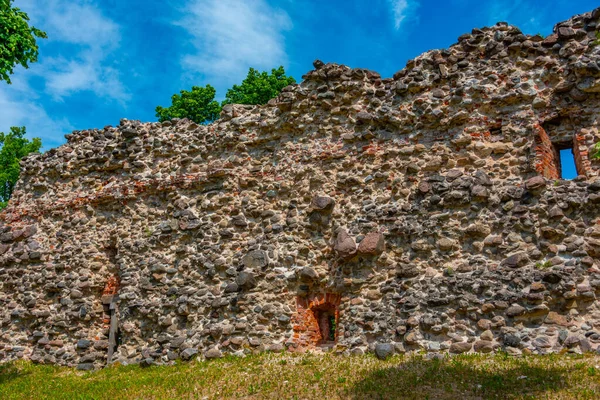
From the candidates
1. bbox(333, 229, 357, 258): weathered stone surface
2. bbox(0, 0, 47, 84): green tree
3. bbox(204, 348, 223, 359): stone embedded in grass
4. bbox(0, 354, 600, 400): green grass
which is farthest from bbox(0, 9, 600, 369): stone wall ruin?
bbox(0, 0, 47, 84): green tree

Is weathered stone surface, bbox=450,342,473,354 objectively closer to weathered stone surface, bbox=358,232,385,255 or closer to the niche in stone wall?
weathered stone surface, bbox=358,232,385,255

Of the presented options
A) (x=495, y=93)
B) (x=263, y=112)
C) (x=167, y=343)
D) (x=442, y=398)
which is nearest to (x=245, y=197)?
(x=263, y=112)

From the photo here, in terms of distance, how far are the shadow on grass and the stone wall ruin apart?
897mm

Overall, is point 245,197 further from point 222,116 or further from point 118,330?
point 118,330

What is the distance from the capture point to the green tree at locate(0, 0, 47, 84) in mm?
10969

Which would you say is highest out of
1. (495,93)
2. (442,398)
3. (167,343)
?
(495,93)

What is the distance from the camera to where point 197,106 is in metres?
28.1

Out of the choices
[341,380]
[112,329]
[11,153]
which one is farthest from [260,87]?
[341,380]

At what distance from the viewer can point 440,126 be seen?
439 inches

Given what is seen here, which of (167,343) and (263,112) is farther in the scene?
(263,112)

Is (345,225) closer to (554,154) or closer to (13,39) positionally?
(554,154)

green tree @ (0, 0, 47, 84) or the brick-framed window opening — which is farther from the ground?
green tree @ (0, 0, 47, 84)

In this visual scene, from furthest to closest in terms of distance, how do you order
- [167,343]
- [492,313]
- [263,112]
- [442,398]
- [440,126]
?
1. [263,112]
2. [167,343]
3. [440,126]
4. [492,313]
5. [442,398]

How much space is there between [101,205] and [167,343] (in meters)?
4.82
